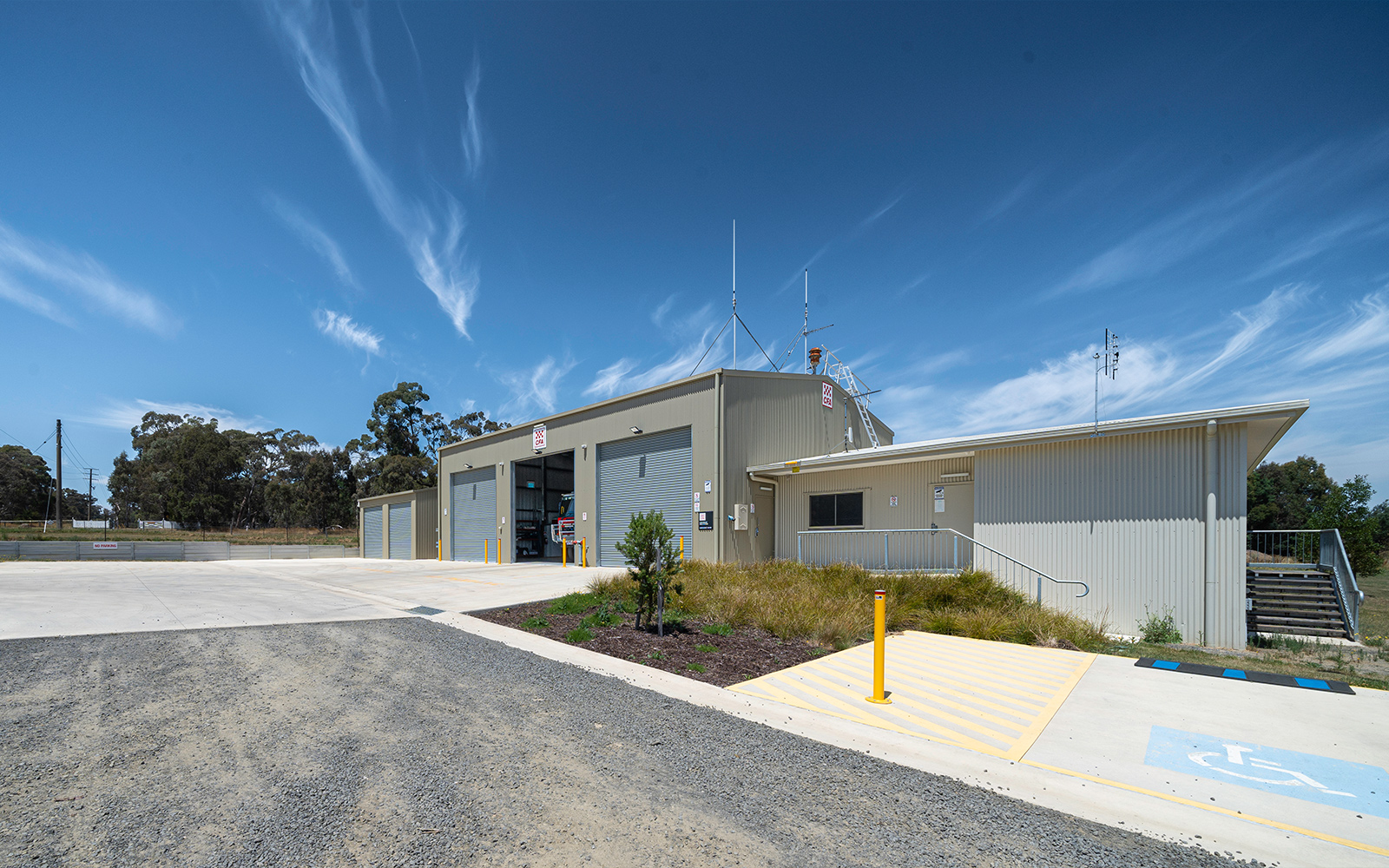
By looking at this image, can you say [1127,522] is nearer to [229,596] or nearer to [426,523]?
[229,596]

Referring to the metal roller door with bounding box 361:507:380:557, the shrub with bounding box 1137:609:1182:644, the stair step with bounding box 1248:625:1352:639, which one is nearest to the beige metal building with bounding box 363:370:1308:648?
the shrub with bounding box 1137:609:1182:644

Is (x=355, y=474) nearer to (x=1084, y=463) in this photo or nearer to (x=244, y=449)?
(x=244, y=449)

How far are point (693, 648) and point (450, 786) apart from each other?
440cm

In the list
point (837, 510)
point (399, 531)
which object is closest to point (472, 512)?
point (399, 531)

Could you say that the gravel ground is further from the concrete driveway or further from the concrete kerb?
the concrete driveway

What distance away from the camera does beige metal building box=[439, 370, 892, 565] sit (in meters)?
17.4

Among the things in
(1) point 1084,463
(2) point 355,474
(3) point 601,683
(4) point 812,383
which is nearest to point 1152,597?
(1) point 1084,463

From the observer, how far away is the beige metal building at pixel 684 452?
17.4m

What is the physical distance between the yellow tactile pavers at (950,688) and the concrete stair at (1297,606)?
727 cm

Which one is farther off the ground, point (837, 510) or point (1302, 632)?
point (837, 510)

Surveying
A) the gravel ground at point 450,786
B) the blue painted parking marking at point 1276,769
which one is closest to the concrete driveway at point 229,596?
the gravel ground at point 450,786

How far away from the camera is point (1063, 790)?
12.8 ft

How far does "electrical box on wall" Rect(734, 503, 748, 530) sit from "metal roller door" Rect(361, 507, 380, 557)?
85.5ft

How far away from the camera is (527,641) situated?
26.9 ft
